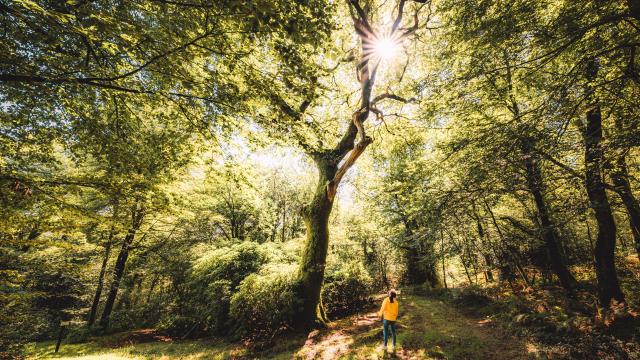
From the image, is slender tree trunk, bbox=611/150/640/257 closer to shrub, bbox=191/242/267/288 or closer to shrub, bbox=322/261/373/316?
shrub, bbox=322/261/373/316

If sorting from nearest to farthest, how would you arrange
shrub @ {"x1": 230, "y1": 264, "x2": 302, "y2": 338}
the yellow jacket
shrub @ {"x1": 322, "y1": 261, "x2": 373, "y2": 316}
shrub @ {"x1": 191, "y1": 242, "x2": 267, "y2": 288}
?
the yellow jacket → shrub @ {"x1": 230, "y1": 264, "x2": 302, "y2": 338} → shrub @ {"x1": 191, "y1": 242, "x2": 267, "y2": 288} → shrub @ {"x1": 322, "y1": 261, "x2": 373, "y2": 316}

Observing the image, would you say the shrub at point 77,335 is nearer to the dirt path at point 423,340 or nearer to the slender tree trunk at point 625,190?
the dirt path at point 423,340

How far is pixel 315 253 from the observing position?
9070mm

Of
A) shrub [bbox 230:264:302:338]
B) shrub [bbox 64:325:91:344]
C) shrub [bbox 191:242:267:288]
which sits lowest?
shrub [bbox 64:325:91:344]

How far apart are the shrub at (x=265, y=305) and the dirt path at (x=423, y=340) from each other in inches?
47.0

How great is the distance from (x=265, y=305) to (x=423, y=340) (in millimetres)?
5050

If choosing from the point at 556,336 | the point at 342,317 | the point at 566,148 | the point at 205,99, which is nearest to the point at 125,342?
the point at 342,317

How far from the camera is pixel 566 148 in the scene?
4.01m

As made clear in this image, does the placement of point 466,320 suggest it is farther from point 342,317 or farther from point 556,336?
point 342,317

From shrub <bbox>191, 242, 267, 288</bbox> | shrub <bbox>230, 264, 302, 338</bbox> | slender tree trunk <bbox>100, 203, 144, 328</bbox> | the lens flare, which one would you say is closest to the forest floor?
shrub <bbox>230, 264, 302, 338</bbox>

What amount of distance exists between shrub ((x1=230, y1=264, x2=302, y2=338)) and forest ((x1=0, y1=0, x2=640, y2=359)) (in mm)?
78

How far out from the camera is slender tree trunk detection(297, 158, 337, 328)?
28.8 feet

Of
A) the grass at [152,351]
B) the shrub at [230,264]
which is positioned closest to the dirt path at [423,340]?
the grass at [152,351]

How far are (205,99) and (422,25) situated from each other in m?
8.43
